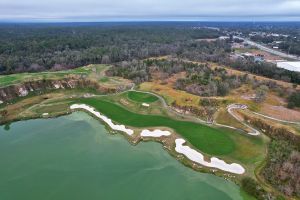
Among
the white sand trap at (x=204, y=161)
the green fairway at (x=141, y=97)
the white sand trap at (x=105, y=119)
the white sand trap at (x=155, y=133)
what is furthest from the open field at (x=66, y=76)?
the white sand trap at (x=204, y=161)

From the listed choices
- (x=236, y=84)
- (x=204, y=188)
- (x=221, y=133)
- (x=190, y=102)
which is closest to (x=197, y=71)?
(x=236, y=84)

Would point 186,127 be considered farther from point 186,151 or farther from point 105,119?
point 105,119

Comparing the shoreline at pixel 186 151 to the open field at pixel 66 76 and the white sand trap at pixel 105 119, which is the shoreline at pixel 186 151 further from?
the open field at pixel 66 76

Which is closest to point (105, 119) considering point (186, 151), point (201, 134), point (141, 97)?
point (141, 97)

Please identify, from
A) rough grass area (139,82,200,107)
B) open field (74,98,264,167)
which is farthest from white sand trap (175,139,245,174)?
rough grass area (139,82,200,107)

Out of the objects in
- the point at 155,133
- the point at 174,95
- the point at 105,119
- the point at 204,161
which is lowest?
the point at 105,119

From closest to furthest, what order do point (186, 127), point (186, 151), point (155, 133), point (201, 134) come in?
point (186, 151)
point (201, 134)
point (155, 133)
point (186, 127)

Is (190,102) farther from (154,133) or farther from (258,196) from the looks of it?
(258,196)
